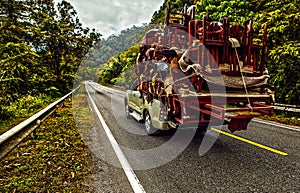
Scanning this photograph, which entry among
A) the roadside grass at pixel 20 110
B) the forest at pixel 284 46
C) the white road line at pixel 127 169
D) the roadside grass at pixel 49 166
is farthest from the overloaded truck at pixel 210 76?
the forest at pixel 284 46

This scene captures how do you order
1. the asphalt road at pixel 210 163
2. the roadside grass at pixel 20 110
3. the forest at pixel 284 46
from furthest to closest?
the forest at pixel 284 46 → the roadside grass at pixel 20 110 → the asphalt road at pixel 210 163

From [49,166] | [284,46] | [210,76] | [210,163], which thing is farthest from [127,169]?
[284,46]

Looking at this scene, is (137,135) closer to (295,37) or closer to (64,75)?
(295,37)

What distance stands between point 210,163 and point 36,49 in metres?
20.7

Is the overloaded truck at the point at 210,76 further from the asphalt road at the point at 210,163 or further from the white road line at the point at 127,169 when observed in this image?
the white road line at the point at 127,169

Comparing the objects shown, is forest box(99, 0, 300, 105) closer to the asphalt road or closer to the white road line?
the asphalt road

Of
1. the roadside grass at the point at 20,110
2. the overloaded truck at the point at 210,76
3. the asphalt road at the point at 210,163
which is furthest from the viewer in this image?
the roadside grass at the point at 20,110

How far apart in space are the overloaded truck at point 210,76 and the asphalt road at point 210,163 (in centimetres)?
64

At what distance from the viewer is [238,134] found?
20.9ft

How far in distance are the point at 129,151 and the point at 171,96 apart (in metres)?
1.58

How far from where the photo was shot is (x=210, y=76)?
4445mm

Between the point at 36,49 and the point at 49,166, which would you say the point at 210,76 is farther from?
the point at 36,49

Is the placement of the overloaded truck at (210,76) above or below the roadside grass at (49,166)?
above

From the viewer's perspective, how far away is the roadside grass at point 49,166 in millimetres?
3295
